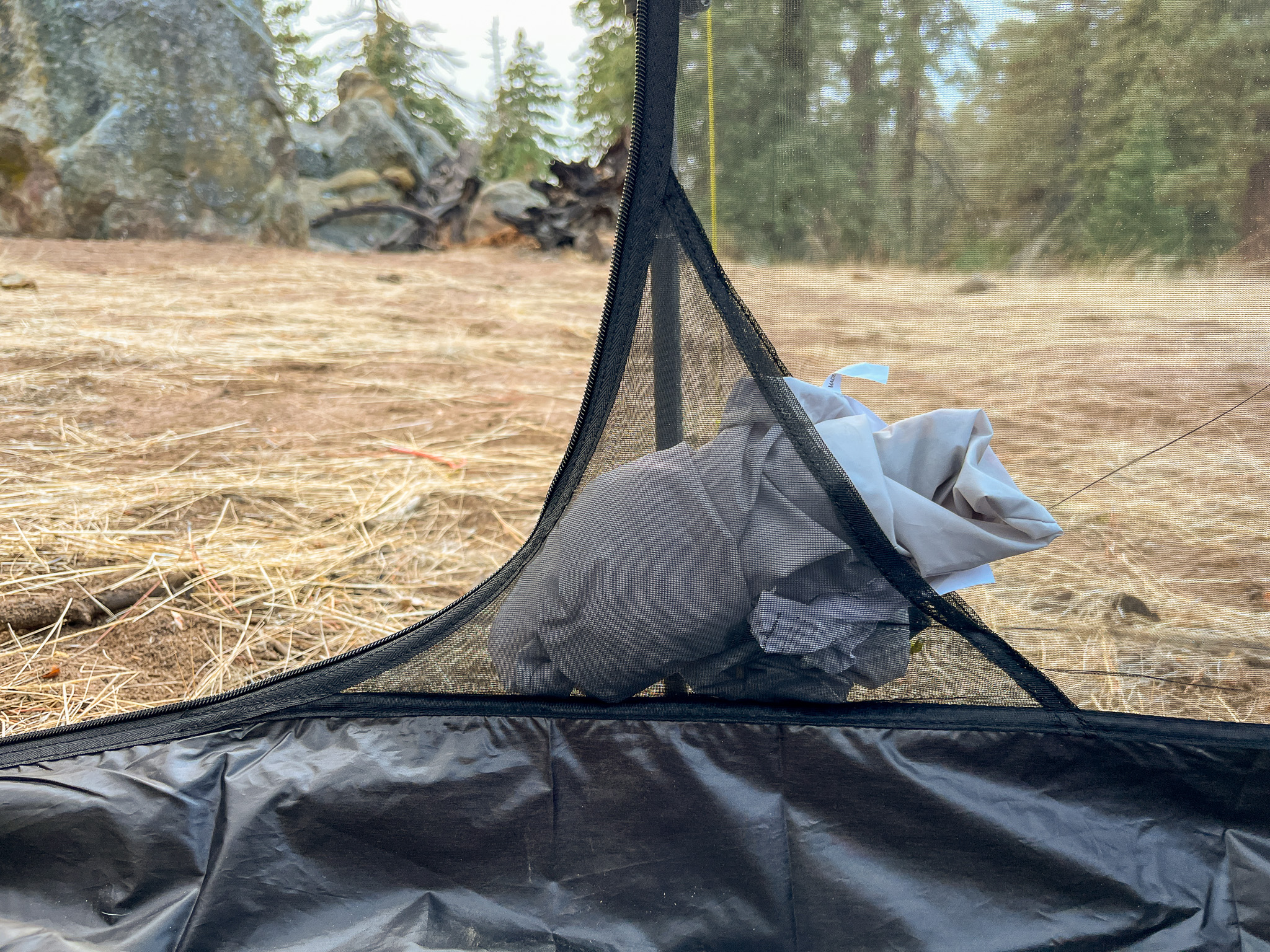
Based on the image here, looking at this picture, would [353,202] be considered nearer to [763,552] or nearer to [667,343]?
[667,343]

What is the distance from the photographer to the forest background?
3.60 feet

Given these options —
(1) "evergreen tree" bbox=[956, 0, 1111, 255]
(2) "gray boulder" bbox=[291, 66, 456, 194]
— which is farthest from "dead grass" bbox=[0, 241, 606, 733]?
(2) "gray boulder" bbox=[291, 66, 456, 194]

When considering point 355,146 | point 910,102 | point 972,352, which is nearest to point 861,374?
point 972,352

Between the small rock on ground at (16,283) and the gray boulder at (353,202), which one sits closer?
the small rock on ground at (16,283)

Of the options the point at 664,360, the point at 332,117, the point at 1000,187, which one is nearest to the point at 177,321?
the point at 664,360

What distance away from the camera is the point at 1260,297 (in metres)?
1.12

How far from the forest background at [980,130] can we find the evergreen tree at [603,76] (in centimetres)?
1680

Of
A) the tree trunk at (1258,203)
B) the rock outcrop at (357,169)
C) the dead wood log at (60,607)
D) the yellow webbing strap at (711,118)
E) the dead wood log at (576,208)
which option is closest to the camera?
the tree trunk at (1258,203)

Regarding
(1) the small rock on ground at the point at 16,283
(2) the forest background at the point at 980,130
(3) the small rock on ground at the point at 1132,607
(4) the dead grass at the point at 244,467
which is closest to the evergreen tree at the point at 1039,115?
(2) the forest background at the point at 980,130

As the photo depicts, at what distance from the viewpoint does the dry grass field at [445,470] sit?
1.17 metres

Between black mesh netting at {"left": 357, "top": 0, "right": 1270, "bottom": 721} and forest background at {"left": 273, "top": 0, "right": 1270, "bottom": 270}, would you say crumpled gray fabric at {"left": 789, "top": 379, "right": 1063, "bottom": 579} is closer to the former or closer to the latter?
black mesh netting at {"left": 357, "top": 0, "right": 1270, "bottom": 721}

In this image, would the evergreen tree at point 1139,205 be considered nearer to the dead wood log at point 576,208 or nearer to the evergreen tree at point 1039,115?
the evergreen tree at point 1039,115

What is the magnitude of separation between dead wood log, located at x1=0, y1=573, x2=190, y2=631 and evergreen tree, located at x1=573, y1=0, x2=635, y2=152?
16.4m

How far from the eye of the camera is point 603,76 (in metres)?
22.0
